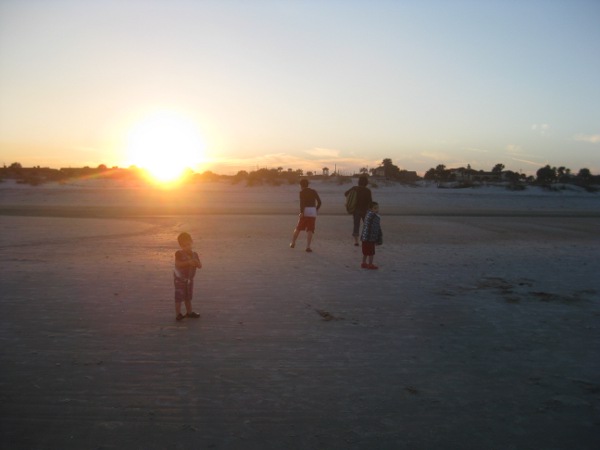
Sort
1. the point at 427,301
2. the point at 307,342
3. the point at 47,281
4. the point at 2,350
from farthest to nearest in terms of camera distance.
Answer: the point at 47,281 → the point at 427,301 → the point at 307,342 → the point at 2,350

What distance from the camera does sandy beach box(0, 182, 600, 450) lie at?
11.0 ft

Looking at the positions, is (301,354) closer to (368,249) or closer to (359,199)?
(368,249)

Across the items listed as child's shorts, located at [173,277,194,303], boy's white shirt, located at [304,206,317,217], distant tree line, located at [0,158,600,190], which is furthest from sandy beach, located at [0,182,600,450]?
distant tree line, located at [0,158,600,190]

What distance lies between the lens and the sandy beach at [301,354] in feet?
11.0

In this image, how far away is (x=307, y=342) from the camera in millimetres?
5059

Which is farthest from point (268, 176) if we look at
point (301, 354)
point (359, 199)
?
point (301, 354)

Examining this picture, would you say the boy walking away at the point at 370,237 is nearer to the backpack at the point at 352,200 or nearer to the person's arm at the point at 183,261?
the backpack at the point at 352,200

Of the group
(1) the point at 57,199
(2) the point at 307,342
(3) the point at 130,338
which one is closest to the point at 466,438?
(2) the point at 307,342

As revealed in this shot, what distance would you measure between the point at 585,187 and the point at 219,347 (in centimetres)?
5668

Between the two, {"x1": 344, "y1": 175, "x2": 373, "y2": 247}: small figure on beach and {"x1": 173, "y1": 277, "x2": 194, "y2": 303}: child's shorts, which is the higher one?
{"x1": 344, "y1": 175, "x2": 373, "y2": 247}: small figure on beach

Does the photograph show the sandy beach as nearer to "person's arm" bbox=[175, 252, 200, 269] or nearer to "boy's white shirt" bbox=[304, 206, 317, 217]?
"person's arm" bbox=[175, 252, 200, 269]

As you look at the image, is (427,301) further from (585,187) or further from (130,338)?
(585,187)

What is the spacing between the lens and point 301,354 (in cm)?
472

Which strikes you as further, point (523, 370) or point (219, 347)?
point (219, 347)
